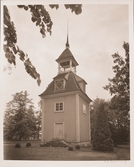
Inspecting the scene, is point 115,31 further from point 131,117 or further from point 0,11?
point 0,11

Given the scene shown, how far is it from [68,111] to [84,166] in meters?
0.90

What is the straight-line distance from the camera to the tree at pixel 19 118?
3.30 meters

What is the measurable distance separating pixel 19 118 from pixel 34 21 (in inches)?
64.5

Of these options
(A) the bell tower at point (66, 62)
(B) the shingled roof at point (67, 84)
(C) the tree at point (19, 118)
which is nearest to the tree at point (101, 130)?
(B) the shingled roof at point (67, 84)

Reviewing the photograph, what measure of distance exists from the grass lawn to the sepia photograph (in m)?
0.01

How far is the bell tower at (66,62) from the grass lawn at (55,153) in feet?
4.33

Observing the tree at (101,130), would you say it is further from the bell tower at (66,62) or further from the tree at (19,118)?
the tree at (19,118)

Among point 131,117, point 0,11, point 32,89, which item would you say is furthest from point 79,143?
point 0,11

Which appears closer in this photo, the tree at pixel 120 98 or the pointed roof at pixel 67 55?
the tree at pixel 120 98

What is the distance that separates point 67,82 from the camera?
11.4 feet

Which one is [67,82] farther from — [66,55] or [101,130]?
[101,130]

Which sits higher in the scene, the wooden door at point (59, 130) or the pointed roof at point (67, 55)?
the pointed roof at point (67, 55)

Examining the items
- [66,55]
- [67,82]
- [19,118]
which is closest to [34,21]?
[66,55]

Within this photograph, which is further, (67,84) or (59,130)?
(67,84)
